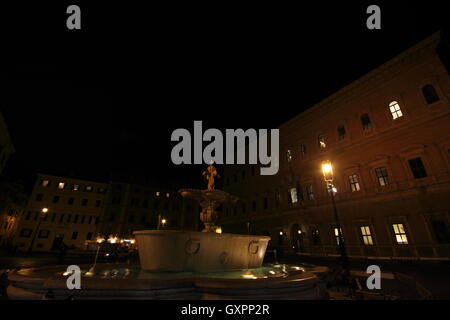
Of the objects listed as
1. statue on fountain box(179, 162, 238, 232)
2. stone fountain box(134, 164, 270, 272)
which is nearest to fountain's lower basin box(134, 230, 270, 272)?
stone fountain box(134, 164, 270, 272)

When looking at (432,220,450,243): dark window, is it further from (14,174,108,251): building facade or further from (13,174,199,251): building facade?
(14,174,108,251): building facade

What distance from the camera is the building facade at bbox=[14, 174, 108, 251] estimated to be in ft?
104

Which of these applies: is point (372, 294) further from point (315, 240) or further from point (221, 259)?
point (315, 240)

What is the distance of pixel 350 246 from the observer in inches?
673

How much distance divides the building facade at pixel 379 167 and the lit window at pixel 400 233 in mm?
58

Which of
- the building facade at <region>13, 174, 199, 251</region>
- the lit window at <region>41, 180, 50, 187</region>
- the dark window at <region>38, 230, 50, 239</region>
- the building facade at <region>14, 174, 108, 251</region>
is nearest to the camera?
the building facade at <region>14, 174, 108, 251</region>

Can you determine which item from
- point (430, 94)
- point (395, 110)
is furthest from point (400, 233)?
point (430, 94)

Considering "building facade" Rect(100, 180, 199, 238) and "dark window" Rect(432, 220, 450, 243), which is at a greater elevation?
"building facade" Rect(100, 180, 199, 238)

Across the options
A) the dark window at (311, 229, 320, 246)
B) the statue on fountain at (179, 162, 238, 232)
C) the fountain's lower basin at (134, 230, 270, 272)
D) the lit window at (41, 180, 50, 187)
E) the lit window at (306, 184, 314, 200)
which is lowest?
the fountain's lower basin at (134, 230, 270, 272)

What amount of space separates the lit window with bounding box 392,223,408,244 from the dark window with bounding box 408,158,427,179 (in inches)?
150

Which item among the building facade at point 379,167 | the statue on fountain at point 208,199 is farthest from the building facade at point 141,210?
the statue on fountain at point 208,199

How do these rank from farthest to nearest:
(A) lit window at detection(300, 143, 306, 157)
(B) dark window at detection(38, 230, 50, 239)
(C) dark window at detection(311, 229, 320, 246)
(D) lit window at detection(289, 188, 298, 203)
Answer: (B) dark window at detection(38, 230, 50, 239) → (A) lit window at detection(300, 143, 306, 157) → (D) lit window at detection(289, 188, 298, 203) → (C) dark window at detection(311, 229, 320, 246)

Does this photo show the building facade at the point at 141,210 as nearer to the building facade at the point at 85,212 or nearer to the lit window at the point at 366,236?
the building facade at the point at 85,212
